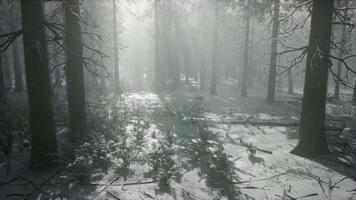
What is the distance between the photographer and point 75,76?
928cm

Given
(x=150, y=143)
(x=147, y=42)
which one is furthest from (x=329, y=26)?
(x=147, y=42)

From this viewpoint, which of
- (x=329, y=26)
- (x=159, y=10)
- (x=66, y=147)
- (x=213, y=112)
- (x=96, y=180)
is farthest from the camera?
(x=159, y=10)

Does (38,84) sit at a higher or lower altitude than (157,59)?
lower

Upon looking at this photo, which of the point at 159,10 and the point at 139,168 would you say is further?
the point at 159,10

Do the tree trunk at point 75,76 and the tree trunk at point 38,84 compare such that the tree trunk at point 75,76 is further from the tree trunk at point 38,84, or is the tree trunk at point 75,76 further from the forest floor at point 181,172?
the tree trunk at point 38,84

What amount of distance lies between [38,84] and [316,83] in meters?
7.12

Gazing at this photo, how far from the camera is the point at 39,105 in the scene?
6750 millimetres

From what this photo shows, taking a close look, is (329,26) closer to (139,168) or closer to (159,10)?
(139,168)

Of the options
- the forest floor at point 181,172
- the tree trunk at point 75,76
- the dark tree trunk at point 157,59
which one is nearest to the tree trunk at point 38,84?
the forest floor at point 181,172

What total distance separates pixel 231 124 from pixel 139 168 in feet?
20.6

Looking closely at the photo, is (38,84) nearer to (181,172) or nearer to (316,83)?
(181,172)

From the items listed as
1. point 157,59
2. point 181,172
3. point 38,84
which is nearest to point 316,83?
point 181,172

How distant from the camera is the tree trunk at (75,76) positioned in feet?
29.7

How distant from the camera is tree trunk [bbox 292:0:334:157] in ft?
25.6
